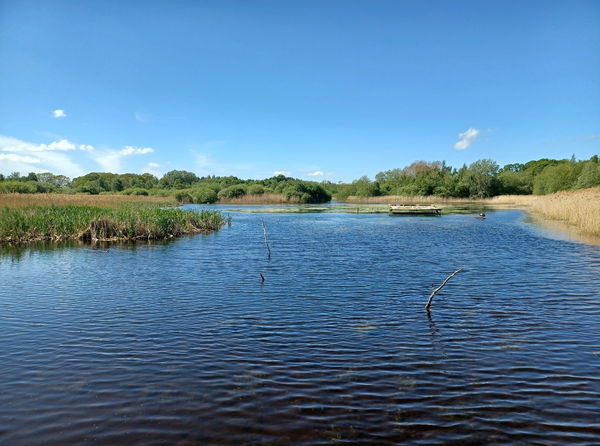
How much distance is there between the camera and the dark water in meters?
4.77

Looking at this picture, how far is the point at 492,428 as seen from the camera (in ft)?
15.5

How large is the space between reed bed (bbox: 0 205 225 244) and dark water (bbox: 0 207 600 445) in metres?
8.74

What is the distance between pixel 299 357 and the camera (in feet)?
22.4

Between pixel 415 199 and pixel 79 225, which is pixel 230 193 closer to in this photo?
pixel 415 199

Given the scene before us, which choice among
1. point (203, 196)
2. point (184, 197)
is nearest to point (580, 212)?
point (203, 196)

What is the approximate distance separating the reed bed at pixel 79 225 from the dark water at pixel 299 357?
8740 millimetres

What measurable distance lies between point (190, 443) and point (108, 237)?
21252 mm

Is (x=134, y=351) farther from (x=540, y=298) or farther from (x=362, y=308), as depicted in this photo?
(x=540, y=298)

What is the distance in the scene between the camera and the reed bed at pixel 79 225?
21938 millimetres

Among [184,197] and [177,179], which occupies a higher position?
[177,179]

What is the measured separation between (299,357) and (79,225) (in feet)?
67.4

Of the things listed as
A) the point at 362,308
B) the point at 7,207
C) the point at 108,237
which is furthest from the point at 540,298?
the point at 7,207

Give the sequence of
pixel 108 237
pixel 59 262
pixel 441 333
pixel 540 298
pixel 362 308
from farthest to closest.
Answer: pixel 108 237 → pixel 59 262 → pixel 540 298 → pixel 362 308 → pixel 441 333

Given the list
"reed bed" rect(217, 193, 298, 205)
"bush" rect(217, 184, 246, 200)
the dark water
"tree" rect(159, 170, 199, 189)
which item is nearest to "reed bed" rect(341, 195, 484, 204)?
"reed bed" rect(217, 193, 298, 205)
